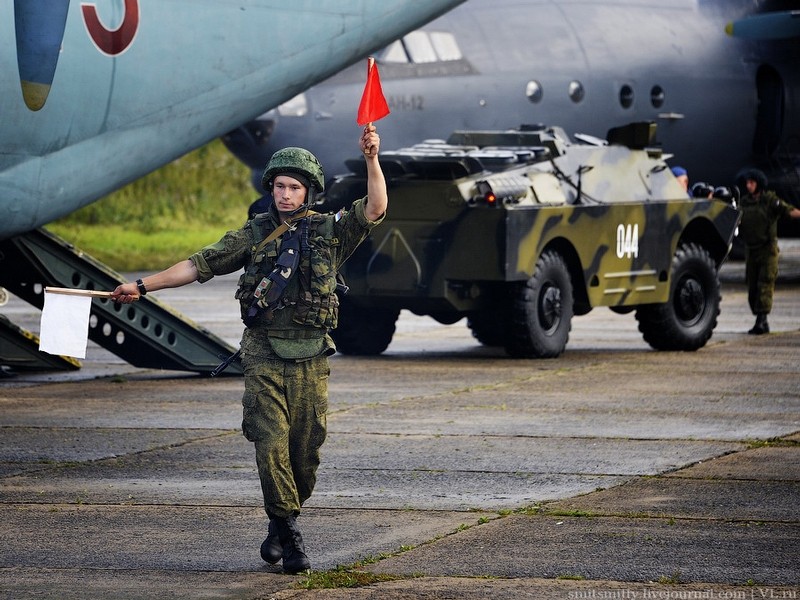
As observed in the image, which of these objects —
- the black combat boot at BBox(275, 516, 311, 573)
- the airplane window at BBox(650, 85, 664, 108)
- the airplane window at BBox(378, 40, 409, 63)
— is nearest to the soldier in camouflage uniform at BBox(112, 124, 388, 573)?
the black combat boot at BBox(275, 516, 311, 573)

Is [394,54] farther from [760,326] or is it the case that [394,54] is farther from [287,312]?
[287,312]

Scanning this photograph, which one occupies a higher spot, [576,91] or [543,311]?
[576,91]

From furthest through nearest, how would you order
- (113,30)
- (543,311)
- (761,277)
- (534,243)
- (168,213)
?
(168,213)
(761,277)
(543,311)
(534,243)
(113,30)

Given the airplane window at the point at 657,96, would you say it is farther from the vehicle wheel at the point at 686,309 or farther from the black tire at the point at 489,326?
the black tire at the point at 489,326

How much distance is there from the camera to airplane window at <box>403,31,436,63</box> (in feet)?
65.6

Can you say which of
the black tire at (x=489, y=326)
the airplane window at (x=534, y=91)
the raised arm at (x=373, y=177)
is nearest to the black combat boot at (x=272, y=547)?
the raised arm at (x=373, y=177)

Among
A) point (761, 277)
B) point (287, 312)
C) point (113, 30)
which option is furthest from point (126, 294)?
point (761, 277)

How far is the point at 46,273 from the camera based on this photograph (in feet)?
41.7

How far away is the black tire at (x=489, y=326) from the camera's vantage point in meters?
14.7

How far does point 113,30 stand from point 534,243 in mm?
4796

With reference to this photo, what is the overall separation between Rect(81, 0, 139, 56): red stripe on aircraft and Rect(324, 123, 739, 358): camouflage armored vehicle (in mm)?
3829

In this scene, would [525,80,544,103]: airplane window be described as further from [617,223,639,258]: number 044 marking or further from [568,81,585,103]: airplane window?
[617,223,639,258]: number 044 marking

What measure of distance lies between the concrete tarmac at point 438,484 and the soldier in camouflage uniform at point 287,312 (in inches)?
15.2

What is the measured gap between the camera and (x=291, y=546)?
6.49 meters
